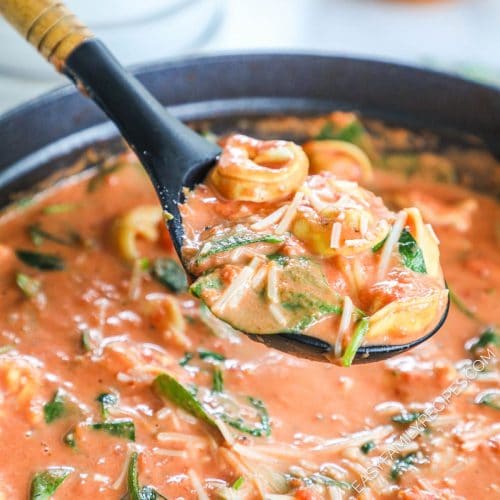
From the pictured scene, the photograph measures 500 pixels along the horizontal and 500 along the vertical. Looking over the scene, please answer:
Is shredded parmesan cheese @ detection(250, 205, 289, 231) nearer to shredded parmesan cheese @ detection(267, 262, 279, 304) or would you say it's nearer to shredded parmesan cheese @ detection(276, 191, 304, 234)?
shredded parmesan cheese @ detection(276, 191, 304, 234)

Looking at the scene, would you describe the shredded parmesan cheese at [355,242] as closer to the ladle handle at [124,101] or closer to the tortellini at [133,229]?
the ladle handle at [124,101]

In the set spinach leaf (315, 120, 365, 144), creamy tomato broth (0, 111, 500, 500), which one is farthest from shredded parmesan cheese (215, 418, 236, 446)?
spinach leaf (315, 120, 365, 144)

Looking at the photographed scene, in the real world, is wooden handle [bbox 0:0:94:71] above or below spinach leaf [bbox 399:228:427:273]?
above

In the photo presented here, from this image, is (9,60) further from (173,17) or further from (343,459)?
(343,459)

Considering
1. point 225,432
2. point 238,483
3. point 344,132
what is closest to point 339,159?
point 344,132

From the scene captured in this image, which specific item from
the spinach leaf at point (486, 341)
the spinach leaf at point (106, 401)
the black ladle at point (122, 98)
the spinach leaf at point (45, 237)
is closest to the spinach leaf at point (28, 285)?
the spinach leaf at point (45, 237)
